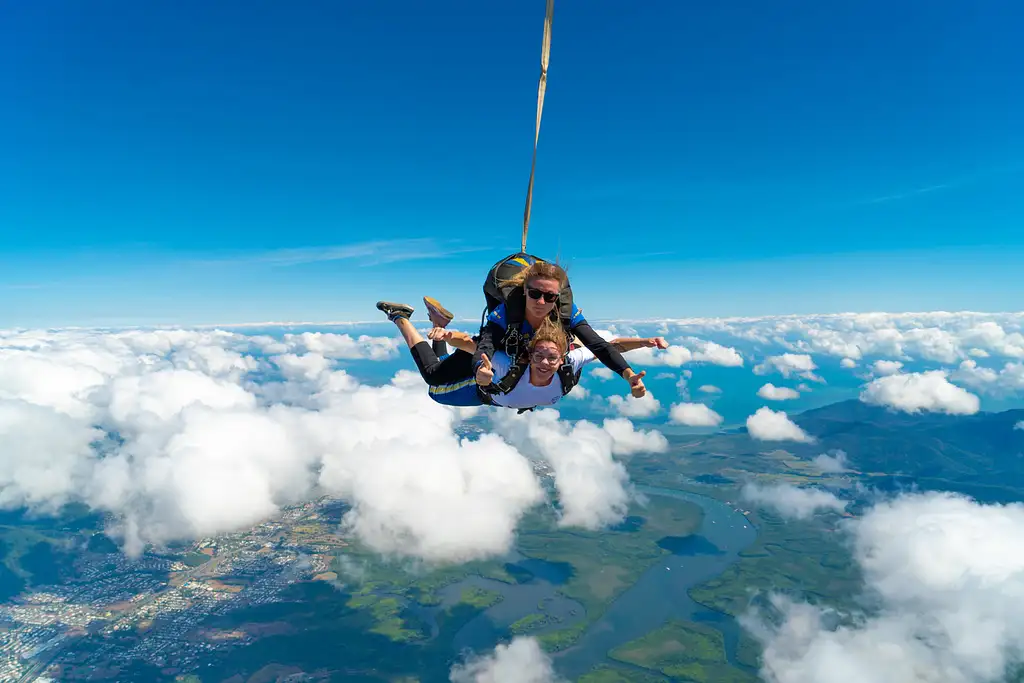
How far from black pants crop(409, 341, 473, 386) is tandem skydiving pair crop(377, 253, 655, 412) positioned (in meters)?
0.16

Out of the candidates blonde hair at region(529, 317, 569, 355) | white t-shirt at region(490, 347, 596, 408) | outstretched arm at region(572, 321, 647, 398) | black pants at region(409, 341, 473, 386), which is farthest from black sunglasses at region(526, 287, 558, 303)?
black pants at region(409, 341, 473, 386)

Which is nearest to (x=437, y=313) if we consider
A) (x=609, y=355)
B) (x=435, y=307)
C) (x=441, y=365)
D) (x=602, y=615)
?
(x=435, y=307)

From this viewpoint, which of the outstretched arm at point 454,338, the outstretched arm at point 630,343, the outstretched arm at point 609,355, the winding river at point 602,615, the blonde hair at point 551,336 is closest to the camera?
the blonde hair at point 551,336

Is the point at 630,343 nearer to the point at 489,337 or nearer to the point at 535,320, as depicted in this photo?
the point at 535,320

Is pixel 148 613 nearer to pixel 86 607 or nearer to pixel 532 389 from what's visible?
pixel 86 607

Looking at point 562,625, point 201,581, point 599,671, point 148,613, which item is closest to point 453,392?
point 599,671

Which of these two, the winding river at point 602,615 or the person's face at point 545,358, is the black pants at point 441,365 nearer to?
the person's face at point 545,358

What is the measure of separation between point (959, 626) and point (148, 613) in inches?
→ 11762

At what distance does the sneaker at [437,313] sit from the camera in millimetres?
7059

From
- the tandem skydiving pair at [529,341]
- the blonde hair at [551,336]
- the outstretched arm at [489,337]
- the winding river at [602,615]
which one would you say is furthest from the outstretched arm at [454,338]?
the winding river at [602,615]

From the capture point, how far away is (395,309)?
8.17 m

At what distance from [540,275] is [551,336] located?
798mm

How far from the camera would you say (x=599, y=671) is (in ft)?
468

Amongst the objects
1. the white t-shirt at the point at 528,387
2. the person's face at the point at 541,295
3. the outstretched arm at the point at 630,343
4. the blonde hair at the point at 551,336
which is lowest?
the white t-shirt at the point at 528,387
